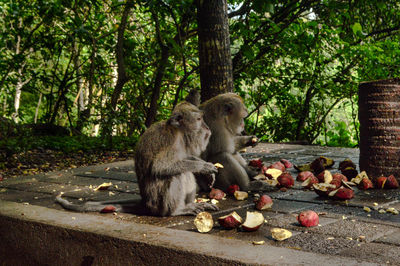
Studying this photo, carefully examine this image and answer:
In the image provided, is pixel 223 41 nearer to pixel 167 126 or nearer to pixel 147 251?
pixel 167 126

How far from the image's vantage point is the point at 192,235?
10.9 feet

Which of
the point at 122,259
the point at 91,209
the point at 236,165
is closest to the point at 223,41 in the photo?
the point at 236,165

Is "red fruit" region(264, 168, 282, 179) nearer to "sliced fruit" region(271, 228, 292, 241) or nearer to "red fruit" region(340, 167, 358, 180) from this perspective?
"red fruit" region(340, 167, 358, 180)

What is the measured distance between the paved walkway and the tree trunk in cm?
203

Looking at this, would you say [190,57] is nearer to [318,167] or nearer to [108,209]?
[318,167]

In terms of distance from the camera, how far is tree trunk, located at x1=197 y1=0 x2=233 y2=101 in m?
6.53

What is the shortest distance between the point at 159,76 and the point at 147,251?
7088 mm

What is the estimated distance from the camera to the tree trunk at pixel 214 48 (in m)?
6.53

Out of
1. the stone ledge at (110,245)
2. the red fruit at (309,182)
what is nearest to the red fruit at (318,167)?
the red fruit at (309,182)

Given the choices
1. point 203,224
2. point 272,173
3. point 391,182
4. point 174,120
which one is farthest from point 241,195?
point 391,182

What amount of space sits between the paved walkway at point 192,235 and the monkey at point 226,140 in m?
0.26

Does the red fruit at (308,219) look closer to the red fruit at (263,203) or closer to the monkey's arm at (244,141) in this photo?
the red fruit at (263,203)

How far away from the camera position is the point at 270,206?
4355 mm

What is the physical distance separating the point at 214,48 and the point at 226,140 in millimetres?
1929
